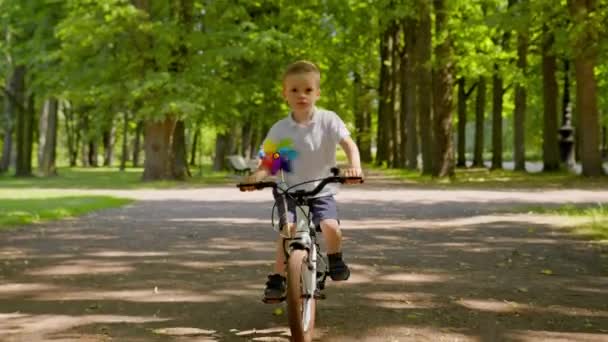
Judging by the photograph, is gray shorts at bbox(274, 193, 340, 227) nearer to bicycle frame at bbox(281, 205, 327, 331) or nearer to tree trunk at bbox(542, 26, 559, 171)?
bicycle frame at bbox(281, 205, 327, 331)

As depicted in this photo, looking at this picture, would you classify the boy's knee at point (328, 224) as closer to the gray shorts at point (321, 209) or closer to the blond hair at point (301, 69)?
the gray shorts at point (321, 209)

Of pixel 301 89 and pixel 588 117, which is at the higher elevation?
pixel 588 117

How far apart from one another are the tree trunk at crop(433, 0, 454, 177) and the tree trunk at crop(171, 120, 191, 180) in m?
10.1

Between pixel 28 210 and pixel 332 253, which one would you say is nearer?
pixel 332 253

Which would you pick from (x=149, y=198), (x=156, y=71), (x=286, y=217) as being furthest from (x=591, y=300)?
(x=156, y=71)

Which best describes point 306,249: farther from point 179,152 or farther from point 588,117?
point 179,152

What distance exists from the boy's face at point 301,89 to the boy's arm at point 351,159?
0.35m

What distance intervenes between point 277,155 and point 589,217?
32.2 ft

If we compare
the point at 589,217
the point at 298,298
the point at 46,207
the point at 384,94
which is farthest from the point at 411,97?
the point at 298,298

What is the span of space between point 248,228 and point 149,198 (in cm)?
939

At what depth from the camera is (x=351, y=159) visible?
5418mm

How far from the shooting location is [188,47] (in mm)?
31688

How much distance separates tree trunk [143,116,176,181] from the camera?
1252 inches

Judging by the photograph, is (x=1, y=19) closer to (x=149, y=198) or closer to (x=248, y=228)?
(x=149, y=198)
